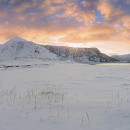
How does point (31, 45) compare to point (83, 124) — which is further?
point (31, 45)

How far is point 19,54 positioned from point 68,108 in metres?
78.6

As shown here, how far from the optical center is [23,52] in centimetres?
8012

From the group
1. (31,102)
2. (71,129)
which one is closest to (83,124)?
(71,129)

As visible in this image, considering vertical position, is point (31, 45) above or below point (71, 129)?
above

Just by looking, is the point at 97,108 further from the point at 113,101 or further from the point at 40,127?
the point at 40,127

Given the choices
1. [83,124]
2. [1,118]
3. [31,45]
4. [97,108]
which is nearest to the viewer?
[83,124]

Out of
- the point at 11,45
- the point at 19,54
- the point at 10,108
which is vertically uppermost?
the point at 11,45

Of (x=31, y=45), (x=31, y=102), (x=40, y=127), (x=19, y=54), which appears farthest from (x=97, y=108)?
(x=31, y=45)

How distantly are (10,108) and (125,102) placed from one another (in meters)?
4.16

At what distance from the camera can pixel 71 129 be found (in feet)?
9.80

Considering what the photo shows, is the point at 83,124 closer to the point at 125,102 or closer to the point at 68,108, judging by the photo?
the point at 68,108

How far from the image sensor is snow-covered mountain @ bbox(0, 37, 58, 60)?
73.3m

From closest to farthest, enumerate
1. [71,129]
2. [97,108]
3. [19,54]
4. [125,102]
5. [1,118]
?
[71,129] → [1,118] → [97,108] → [125,102] → [19,54]

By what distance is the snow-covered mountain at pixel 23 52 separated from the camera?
241ft
